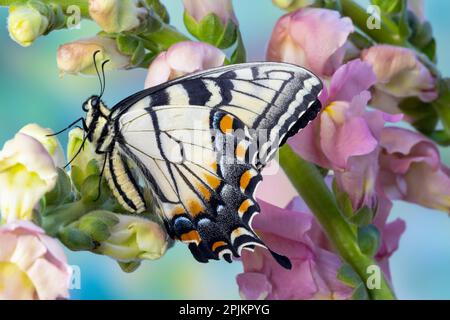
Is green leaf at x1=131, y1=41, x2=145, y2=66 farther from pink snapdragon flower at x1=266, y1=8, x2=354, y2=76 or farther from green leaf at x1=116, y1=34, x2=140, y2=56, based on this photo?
pink snapdragon flower at x1=266, y1=8, x2=354, y2=76

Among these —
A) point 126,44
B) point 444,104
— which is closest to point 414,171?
point 444,104

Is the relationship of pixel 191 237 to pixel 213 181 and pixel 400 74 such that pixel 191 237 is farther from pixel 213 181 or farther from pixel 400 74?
pixel 400 74

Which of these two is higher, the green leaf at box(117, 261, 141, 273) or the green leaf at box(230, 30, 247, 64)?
the green leaf at box(230, 30, 247, 64)

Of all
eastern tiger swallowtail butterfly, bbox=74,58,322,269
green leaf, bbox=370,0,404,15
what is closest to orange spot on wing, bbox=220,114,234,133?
eastern tiger swallowtail butterfly, bbox=74,58,322,269

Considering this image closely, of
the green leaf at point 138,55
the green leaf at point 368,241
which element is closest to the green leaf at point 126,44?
the green leaf at point 138,55

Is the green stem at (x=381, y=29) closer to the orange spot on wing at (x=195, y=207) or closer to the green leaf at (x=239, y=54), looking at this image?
the green leaf at (x=239, y=54)

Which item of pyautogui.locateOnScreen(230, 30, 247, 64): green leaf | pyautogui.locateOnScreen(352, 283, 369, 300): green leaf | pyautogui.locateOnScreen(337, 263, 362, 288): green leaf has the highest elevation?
pyautogui.locateOnScreen(230, 30, 247, 64): green leaf
